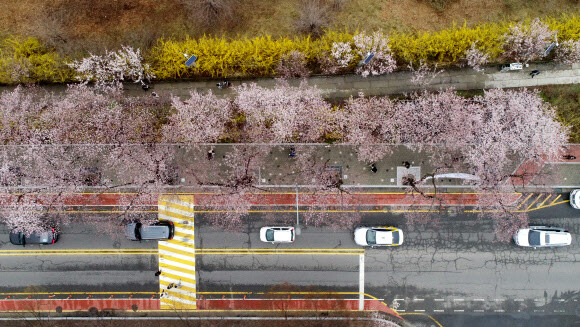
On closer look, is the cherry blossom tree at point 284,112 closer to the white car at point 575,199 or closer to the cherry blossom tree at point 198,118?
the cherry blossom tree at point 198,118

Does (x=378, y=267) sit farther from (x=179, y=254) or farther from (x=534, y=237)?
(x=179, y=254)

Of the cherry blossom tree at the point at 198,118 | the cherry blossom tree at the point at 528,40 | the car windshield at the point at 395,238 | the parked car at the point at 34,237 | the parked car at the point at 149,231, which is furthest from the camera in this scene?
the parked car at the point at 34,237

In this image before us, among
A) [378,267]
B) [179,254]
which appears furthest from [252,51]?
[378,267]

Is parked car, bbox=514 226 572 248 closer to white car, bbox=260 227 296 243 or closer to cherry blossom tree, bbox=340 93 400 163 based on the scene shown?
cherry blossom tree, bbox=340 93 400 163

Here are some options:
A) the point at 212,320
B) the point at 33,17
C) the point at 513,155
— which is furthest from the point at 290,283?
the point at 33,17

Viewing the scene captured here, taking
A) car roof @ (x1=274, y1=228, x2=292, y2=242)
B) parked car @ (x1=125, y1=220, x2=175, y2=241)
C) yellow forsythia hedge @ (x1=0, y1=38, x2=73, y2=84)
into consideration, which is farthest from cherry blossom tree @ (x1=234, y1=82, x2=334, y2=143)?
yellow forsythia hedge @ (x1=0, y1=38, x2=73, y2=84)

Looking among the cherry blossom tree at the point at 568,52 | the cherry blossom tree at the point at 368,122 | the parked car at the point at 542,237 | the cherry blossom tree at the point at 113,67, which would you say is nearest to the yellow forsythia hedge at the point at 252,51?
the cherry blossom tree at the point at 568,52
